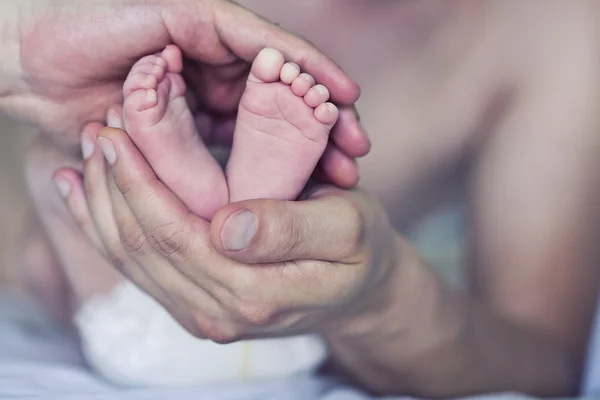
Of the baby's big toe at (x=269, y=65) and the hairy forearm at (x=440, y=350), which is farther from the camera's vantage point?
the hairy forearm at (x=440, y=350)

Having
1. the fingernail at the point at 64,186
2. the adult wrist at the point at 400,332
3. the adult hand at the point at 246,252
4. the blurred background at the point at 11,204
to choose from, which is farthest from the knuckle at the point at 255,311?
the blurred background at the point at 11,204

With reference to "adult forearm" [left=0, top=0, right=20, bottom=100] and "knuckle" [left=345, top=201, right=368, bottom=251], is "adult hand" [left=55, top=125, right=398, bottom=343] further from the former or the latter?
"adult forearm" [left=0, top=0, right=20, bottom=100]

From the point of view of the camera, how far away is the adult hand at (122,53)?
45 centimetres

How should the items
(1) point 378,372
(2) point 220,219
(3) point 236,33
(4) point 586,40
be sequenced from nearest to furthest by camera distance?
1. (2) point 220,219
2. (3) point 236,33
3. (1) point 378,372
4. (4) point 586,40

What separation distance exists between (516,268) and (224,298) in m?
0.37

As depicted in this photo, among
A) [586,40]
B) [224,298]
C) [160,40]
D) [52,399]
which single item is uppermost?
[586,40]

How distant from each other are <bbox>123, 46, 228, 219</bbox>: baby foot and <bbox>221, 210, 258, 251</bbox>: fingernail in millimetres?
88

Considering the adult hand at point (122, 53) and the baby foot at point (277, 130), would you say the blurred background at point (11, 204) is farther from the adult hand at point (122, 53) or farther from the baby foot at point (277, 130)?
the baby foot at point (277, 130)

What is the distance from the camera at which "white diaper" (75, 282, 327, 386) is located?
0.58 metres

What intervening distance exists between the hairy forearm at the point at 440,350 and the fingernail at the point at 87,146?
0.82 ft

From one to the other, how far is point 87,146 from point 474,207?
432 mm

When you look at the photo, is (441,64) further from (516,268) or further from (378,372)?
(378,372)

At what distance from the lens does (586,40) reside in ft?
2.25

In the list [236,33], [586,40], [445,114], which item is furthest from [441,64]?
[236,33]
